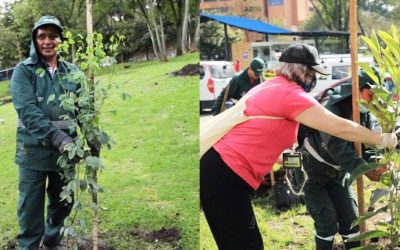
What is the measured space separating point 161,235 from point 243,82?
1092 mm

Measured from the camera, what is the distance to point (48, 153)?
2.73m

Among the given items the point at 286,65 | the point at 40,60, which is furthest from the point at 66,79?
the point at 286,65

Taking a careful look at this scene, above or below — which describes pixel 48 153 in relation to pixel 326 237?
above

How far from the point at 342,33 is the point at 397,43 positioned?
0.41 metres

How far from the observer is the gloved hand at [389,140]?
6.74 ft

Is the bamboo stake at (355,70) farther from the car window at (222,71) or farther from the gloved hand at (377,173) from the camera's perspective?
the car window at (222,71)

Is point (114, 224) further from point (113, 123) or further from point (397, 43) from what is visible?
point (397, 43)

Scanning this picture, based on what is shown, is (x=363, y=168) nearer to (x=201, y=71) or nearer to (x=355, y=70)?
(x=355, y=70)

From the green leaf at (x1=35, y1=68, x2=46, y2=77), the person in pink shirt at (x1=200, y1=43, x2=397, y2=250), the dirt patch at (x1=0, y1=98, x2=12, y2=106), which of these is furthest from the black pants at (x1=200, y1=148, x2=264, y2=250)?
the dirt patch at (x1=0, y1=98, x2=12, y2=106)

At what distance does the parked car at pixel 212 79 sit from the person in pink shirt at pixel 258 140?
427mm

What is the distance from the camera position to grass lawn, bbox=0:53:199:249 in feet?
9.39

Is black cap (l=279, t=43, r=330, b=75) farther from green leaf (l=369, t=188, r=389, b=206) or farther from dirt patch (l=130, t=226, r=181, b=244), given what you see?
dirt patch (l=130, t=226, r=181, b=244)

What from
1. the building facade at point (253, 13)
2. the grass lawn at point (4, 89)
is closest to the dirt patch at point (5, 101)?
the grass lawn at point (4, 89)

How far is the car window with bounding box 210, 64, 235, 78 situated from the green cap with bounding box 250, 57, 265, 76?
137 mm
